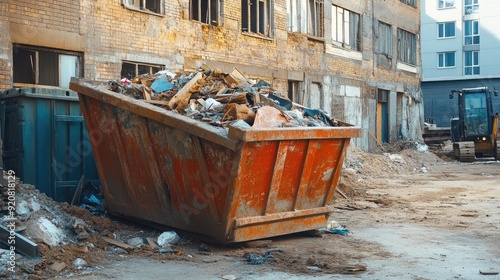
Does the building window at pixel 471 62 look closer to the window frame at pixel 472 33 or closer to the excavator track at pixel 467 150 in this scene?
the window frame at pixel 472 33

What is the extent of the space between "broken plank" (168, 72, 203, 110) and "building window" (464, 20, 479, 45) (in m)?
51.7

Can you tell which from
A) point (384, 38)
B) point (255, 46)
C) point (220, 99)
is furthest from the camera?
point (384, 38)

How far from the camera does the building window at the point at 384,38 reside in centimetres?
2788

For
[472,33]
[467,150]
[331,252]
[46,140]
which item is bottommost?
[331,252]

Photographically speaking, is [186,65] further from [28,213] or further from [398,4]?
[398,4]

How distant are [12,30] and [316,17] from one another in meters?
13.0

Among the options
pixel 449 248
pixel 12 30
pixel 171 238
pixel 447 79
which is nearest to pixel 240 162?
pixel 171 238

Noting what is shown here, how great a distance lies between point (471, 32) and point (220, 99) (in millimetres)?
52267

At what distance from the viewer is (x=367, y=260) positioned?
7.25 m

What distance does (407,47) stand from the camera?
102 ft

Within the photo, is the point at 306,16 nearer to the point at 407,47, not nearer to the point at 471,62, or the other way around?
the point at 407,47

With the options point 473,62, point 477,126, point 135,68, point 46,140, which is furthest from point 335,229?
point 473,62

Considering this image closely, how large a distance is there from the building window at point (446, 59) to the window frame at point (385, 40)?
98.5 ft

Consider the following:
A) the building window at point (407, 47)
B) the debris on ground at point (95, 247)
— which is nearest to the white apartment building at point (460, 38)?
the building window at point (407, 47)
